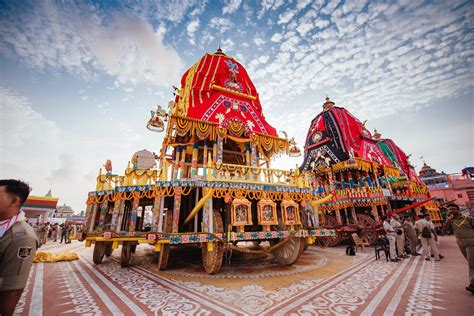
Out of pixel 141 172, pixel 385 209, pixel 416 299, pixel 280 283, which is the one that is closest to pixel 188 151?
pixel 141 172

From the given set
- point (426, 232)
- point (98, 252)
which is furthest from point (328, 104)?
point (98, 252)

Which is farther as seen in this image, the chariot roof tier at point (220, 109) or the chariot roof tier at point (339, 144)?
the chariot roof tier at point (339, 144)

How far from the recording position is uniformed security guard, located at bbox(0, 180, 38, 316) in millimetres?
1829

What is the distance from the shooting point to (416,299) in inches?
161

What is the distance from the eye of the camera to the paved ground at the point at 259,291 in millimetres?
3822

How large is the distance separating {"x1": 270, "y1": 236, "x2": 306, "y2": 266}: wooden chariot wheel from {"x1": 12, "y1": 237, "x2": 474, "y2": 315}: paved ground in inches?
23.3

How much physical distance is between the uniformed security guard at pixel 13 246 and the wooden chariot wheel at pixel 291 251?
7318 millimetres

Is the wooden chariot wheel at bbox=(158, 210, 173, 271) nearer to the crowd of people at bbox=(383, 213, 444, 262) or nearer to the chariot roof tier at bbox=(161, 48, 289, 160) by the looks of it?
the chariot roof tier at bbox=(161, 48, 289, 160)

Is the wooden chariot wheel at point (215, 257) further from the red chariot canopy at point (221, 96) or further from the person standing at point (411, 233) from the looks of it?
the person standing at point (411, 233)

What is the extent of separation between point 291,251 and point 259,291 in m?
3.42

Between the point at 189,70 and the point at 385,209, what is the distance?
57.2ft

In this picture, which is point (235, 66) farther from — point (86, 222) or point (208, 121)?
point (86, 222)

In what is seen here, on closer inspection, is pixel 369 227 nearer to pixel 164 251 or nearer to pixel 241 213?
pixel 241 213

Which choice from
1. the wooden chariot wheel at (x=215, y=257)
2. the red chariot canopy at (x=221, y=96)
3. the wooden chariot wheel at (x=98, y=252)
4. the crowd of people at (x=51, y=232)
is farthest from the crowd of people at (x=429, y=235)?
the crowd of people at (x=51, y=232)
